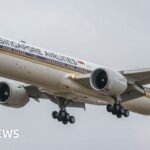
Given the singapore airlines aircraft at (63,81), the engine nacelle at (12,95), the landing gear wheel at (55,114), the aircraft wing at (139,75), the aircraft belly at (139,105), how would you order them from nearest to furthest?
the singapore airlines aircraft at (63,81)
the aircraft wing at (139,75)
the engine nacelle at (12,95)
the aircraft belly at (139,105)
the landing gear wheel at (55,114)

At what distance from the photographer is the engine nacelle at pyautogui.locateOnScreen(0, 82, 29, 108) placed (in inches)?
2398

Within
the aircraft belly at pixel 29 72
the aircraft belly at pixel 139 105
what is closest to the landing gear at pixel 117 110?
the aircraft belly at pixel 139 105

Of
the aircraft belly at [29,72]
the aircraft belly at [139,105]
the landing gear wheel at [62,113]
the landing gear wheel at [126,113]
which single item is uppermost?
the aircraft belly at [29,72]

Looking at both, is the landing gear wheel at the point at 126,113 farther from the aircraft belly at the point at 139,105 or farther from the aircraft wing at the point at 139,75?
the aircraft wing at the point at 139,75

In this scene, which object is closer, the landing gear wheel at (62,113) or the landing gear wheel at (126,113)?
the landing gear wheel at (126,113)

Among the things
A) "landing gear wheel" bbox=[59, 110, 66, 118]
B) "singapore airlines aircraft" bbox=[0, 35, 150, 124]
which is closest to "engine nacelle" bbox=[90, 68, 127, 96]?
"singapore airlines aircraft" bbox=[0, 35, 150, 124]

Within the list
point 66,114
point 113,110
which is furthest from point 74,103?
point 113,110

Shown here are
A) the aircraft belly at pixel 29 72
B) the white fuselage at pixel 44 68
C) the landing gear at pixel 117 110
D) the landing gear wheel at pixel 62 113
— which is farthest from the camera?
the landing gear wheel at pixel 62 113

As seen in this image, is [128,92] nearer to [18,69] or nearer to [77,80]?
[77,80]

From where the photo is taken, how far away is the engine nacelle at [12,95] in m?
60.9

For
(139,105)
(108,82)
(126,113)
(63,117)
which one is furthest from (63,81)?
(139,105)

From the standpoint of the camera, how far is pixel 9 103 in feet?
201

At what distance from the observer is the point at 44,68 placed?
5588cm

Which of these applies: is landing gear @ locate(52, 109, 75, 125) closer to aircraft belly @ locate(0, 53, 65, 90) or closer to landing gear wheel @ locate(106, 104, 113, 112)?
landing gear wheel @ locate(106, 104, 113, 112)
